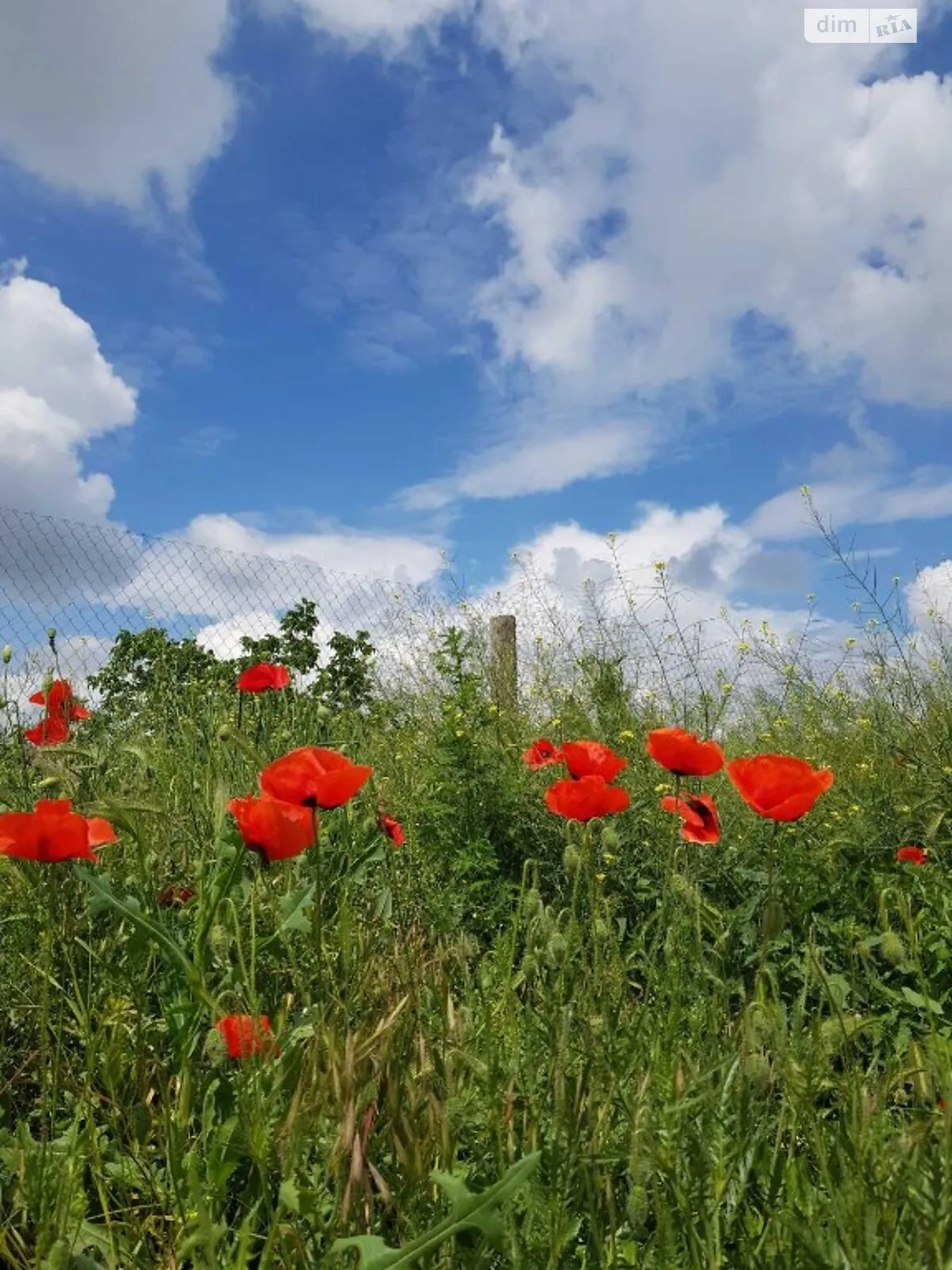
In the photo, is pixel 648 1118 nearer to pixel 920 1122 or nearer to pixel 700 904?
pixel 920 1122

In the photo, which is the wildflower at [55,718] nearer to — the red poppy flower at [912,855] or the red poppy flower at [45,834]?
the red poppy flower at [45,834]

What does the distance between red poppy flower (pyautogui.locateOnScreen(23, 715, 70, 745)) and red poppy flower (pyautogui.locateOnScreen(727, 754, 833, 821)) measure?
136 centimetres

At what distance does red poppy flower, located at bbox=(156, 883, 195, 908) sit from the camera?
7.04ft

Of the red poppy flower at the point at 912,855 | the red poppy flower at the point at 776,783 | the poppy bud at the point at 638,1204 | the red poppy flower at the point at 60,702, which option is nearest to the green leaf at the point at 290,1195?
the poppy bud at the point at 638,1204

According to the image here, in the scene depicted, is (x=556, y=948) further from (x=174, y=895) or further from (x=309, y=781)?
(x=174, y=895)

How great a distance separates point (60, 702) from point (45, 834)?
1145 mm

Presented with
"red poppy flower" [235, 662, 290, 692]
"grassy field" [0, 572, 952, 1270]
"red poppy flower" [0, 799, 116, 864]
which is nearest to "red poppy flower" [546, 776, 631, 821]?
"grassy field" [0, 572, 952, 1270]

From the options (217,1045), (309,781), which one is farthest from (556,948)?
(217,1045)

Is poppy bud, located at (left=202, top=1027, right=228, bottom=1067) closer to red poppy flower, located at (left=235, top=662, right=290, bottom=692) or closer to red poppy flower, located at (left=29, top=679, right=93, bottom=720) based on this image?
red poppy flower, located at (left=29, top=679, right=93, bottom=720)

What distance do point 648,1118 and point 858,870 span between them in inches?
71.3

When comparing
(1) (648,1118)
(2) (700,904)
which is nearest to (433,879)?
(2) (700,904)

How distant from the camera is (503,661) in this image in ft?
21.3

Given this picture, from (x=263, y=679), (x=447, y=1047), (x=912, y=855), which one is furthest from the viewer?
(x=263, y=679)

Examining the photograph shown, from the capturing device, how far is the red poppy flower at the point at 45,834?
1322 millimetres
